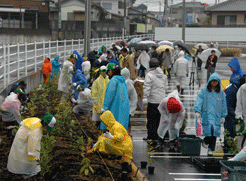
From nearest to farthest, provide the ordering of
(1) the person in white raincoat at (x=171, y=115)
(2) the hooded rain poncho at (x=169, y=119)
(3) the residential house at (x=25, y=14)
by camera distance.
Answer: (1) the person in white raincoat at (x=171, y=115) < (2) the hooded rain poncho at (x=169, y=119) < (3) the residential house at (x=25, y=14)

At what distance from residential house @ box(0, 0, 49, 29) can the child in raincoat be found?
1500 inches

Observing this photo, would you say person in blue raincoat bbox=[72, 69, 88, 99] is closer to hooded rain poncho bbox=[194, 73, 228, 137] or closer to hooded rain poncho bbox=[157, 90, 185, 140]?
hooded rain poncho bbox=[157, 90, 185, 140]

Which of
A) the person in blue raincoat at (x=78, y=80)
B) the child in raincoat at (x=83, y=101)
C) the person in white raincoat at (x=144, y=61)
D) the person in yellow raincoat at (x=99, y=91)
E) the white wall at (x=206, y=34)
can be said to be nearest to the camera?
the person in yellow raincoat at (x=99, y=91)

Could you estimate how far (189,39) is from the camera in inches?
2052

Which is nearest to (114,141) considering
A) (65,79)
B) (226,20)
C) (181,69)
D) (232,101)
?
(232,101)

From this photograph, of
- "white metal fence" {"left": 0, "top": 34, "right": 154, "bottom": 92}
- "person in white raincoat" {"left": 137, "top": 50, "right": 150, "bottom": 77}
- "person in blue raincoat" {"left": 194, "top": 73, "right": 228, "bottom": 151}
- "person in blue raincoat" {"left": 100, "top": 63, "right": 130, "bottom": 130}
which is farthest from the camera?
"person in white raincoat" {"left": 137, "top": 50, "right": 150, "bottom": 77}

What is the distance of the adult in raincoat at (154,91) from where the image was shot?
965 centimetres

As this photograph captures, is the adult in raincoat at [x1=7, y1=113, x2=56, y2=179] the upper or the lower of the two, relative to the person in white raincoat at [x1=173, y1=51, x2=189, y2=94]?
lower

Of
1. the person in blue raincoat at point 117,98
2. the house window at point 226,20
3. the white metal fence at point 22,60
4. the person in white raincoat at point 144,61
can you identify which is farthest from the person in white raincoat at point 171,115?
the house window at point 226,20

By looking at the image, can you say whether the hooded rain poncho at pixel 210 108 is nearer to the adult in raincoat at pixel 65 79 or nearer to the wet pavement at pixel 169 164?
the wet pavement at pixel 169 164

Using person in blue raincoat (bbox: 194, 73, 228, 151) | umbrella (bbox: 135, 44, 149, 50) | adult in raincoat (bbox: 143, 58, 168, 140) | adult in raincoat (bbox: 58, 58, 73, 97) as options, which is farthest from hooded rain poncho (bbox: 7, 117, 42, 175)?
umbrella (bbox: 135, 44, 149, 50)

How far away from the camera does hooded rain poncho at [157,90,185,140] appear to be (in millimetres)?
9203

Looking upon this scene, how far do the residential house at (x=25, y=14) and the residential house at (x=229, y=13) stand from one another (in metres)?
21.7

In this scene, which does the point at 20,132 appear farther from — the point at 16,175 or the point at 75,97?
the point at 75,97
